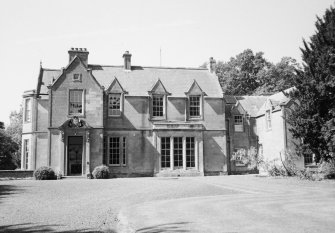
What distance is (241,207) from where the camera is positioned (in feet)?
42.3

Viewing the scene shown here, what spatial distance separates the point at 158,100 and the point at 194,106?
3.88 metres

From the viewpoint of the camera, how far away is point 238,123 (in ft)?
135

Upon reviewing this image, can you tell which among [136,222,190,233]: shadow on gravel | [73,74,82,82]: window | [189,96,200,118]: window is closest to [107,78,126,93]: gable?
[73,74,82,82]: window

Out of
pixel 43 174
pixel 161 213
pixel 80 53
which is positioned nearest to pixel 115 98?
pixel 80 53

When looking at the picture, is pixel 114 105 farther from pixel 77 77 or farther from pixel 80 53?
pixel 80 53

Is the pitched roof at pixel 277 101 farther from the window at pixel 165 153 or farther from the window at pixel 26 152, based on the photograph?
the window at pixel 26 152

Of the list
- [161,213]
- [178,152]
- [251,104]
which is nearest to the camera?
[161,213]

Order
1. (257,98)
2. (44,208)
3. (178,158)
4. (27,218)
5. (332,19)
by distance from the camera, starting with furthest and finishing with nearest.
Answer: (257,98)
(178,158)
(332,19)
(44,208)
(27,218)

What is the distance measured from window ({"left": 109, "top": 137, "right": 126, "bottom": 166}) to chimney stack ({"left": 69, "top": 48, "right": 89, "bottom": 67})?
8.54m

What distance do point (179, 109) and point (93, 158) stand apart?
10.2 m

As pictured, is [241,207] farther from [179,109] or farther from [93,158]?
[179,109]

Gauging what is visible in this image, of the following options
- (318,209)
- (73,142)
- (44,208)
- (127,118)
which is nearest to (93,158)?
(73,142)

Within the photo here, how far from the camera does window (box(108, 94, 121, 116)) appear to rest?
35688 millimetres

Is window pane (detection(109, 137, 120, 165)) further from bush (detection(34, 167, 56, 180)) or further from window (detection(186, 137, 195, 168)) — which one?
bush (detection(34, 167, 56, 180))
